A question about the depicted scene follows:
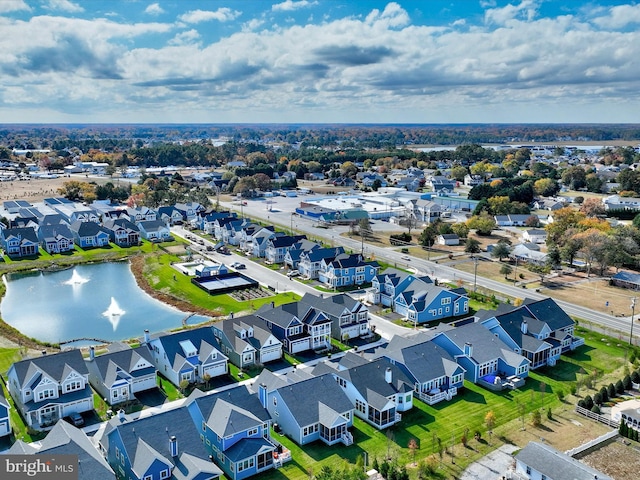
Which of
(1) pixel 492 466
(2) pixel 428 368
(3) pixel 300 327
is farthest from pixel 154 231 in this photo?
(1) pixel 492 466

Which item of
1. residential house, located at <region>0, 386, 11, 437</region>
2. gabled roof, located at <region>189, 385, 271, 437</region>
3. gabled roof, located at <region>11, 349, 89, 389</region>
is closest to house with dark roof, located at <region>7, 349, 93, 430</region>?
gabled roof, located at <region>11, 349, 89, 389</region>

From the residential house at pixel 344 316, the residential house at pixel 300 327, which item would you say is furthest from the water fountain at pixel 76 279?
the residential house at pixel 344 316

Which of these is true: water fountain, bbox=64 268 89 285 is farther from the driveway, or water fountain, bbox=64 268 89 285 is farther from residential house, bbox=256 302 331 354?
the driveway

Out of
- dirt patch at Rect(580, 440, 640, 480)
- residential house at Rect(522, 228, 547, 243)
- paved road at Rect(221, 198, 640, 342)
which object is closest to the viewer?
dirt patch at Rect(580, 440, 640, 480)

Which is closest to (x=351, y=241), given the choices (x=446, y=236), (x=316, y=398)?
(x=446, y=236)

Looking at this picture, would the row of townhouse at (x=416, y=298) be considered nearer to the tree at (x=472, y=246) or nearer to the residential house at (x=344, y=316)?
the residential house at (x=344, y=316)

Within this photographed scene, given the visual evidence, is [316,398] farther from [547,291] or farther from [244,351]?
[547,291]
